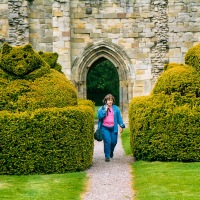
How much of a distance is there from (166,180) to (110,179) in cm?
117

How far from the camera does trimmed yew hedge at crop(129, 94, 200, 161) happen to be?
10367 millimetres

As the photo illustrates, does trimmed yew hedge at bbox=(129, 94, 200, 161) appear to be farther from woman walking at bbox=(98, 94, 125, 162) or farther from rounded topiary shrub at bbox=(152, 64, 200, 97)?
woman walking at bbox=(98, 94, 125, 162)

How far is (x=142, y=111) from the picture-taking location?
10805 mm

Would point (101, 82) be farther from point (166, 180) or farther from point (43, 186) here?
point (43, 186)

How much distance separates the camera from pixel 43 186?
8.38 meters

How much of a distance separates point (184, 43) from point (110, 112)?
929 centimetres

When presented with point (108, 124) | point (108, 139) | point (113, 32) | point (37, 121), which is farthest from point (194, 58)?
point (113, 32)

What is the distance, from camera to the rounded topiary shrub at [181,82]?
10.6m

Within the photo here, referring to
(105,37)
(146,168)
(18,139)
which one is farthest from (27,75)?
(105,37)

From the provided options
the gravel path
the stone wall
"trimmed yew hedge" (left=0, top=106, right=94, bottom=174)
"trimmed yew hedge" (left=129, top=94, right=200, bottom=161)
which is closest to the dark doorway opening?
the stone wall

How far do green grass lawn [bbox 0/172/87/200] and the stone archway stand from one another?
429 inches

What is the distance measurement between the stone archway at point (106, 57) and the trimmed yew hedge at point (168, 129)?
945 centimetres

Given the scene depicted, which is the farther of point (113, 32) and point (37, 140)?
point (113, 32)

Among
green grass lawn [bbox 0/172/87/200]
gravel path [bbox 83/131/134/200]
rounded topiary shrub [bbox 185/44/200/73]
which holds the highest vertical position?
rounded topiary shrub [bbox 185/44/200/73]
